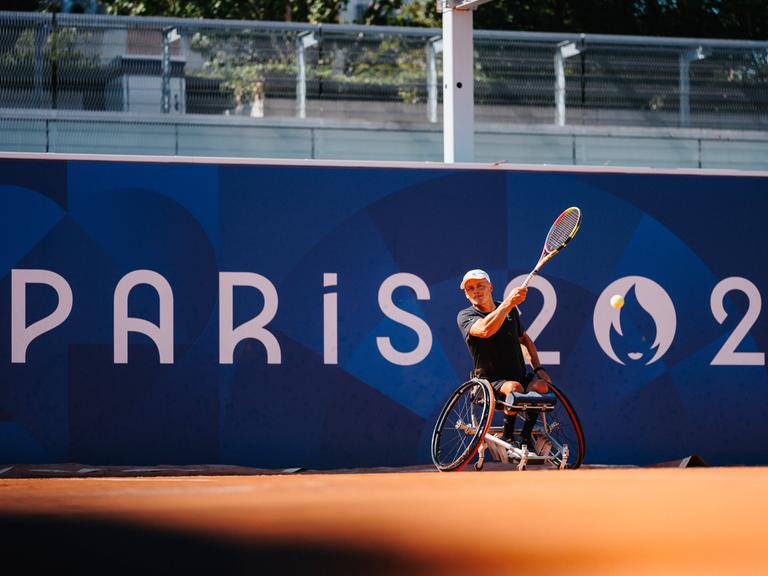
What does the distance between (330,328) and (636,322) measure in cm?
256

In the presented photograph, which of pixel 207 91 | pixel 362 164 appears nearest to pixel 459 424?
pixel 362 164

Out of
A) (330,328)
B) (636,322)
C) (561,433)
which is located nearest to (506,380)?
(561,433)

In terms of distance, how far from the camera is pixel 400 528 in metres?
5.58

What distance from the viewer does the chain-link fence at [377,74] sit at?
14.5 m

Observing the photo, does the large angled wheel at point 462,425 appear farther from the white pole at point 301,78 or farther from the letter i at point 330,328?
the white pole at point 301,78

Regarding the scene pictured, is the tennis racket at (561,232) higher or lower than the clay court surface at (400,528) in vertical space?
higher

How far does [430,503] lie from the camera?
21.0 feet

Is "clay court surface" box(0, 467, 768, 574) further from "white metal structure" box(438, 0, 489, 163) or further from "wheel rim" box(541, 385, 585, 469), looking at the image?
"white metal structure" box(438, 0, 489, 163)

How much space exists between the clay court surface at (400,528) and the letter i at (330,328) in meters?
2.85

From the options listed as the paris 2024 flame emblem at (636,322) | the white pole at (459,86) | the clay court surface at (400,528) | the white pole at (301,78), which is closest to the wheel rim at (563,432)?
the paris 2024 flame emblem at (636,322)

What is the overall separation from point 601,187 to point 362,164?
2021 millimetres

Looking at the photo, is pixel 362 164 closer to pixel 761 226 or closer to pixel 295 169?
pixel 295 169

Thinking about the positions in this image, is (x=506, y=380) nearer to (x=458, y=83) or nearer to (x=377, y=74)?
(x=458, y=83)

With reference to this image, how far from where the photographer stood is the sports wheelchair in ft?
29.4
